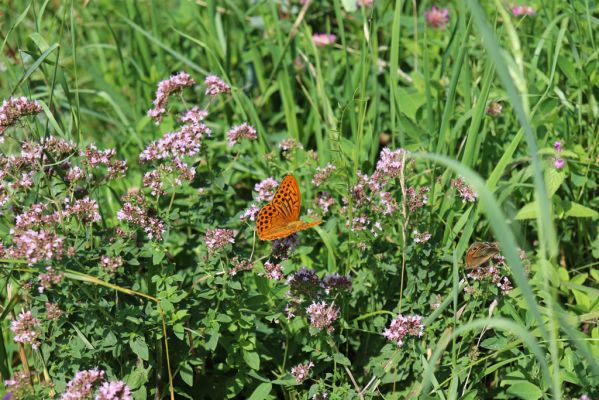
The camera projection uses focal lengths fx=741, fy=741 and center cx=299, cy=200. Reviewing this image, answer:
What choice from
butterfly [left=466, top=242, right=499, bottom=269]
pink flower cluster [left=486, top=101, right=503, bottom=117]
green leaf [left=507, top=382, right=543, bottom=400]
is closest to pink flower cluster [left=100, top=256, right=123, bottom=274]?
butterfly [left=466, top=242, right=499, bottom=269]

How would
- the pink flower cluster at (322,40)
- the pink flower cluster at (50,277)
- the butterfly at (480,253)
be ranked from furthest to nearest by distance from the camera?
the pink flower cluster at (322,40) → the butterfly at (480,253) → the pink flower cluster at (50,277)

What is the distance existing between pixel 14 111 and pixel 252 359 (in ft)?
4.21

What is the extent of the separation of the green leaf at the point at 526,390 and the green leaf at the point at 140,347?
4.37 ft

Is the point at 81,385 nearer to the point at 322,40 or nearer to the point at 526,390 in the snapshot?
the point at 526,390

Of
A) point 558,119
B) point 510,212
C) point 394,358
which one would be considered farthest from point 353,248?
point 558,119

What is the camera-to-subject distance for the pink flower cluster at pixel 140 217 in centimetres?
274

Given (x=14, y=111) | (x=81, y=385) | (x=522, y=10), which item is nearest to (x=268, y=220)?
(x=81, y=385)

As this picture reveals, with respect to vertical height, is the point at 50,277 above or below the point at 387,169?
below

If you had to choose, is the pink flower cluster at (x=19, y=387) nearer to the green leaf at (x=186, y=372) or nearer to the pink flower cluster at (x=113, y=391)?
the pink flower cluster at (x=113, y=391)

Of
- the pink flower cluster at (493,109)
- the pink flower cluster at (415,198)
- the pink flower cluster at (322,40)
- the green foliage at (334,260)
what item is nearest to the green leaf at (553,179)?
the green foliage at (334,260)

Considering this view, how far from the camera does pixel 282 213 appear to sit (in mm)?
2844

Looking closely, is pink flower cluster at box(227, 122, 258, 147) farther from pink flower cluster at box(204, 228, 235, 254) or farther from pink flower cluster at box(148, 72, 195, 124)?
pink flower cluster at box(204, 228, 235, 254)

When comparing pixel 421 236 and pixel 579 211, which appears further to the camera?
pixel 579 211

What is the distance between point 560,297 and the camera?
338cm
